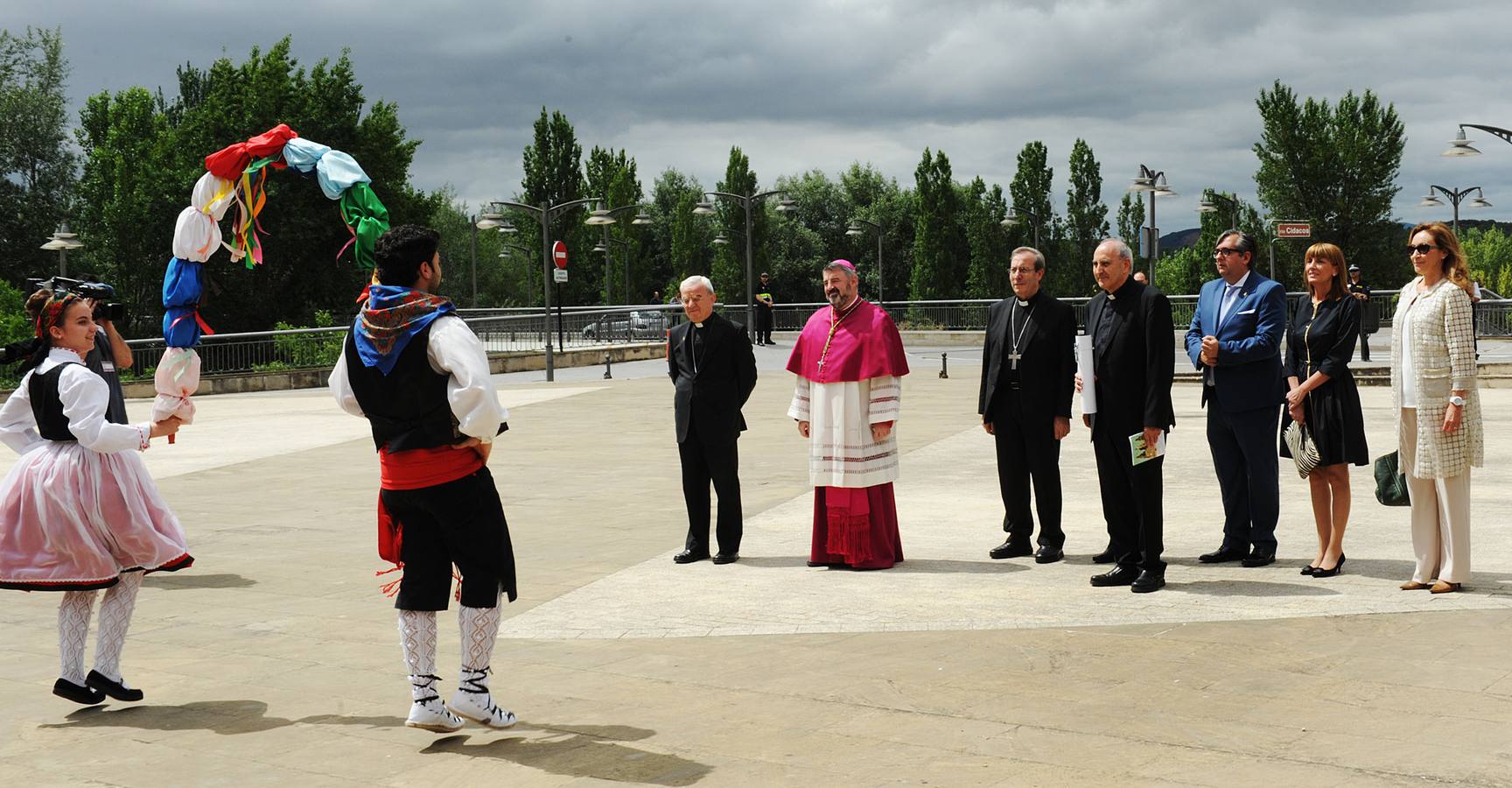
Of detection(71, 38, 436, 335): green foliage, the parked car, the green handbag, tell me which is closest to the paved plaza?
the green handbag

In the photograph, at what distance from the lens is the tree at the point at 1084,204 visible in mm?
65625

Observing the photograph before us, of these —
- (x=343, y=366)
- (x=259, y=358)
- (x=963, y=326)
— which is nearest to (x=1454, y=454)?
(x=343, y=366)

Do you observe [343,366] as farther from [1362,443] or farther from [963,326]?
[963,326]

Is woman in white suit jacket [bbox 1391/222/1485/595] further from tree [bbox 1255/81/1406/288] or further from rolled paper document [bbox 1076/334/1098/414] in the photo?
tree [bbox 1255/81/1406/288]

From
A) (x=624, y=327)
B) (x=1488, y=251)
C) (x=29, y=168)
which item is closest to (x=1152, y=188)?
(x=624, y=327)

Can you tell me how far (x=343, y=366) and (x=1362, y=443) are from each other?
5.50 m

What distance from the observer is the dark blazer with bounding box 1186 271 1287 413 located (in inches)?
314

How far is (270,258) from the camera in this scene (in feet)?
153

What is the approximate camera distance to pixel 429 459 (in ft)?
16.6

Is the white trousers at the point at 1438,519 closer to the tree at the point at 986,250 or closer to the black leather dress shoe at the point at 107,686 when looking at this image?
the black leather dress shoe at the point at 107,686

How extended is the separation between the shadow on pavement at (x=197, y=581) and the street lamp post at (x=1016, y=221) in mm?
49795

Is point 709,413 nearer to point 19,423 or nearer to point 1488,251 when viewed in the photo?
point 19,423

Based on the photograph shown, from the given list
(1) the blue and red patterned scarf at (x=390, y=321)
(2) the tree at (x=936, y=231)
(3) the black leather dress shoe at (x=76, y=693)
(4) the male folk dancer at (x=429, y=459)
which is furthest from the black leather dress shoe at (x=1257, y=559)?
(2) the tree at (x=936, y=231)

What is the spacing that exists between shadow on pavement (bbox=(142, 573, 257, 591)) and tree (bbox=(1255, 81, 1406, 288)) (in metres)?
54.8
